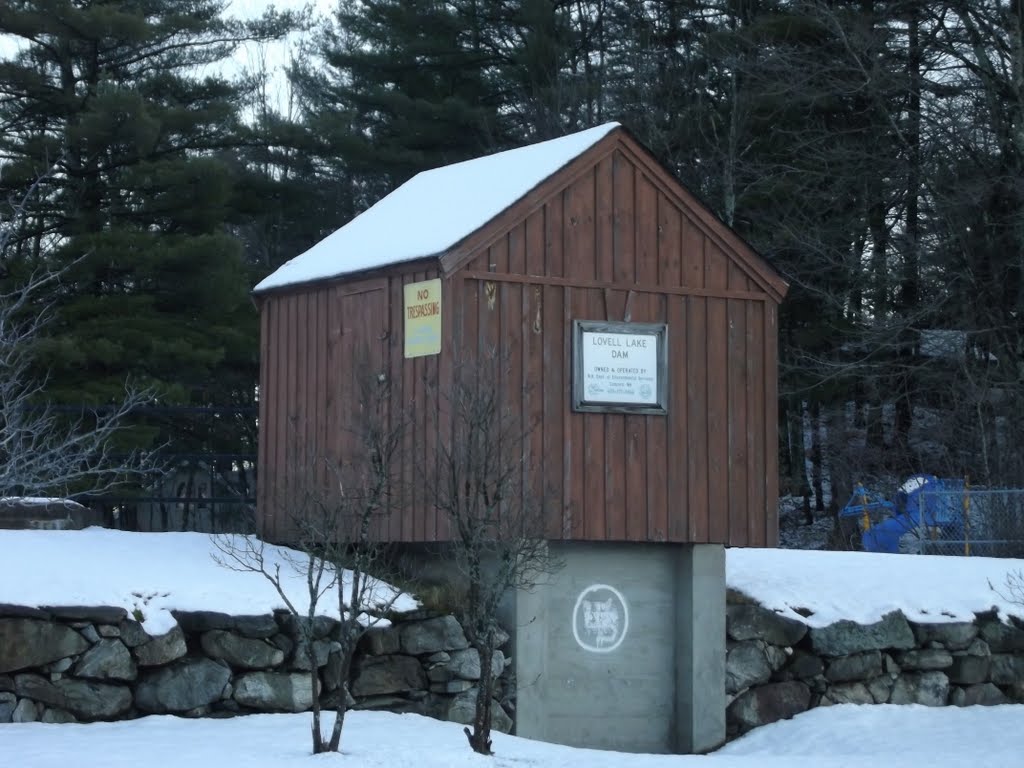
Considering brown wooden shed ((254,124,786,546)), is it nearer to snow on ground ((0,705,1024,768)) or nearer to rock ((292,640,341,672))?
rock ((292,640,341,672))

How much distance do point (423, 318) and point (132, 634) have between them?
12.4 ft

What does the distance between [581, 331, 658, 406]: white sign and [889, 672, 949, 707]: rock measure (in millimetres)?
4309

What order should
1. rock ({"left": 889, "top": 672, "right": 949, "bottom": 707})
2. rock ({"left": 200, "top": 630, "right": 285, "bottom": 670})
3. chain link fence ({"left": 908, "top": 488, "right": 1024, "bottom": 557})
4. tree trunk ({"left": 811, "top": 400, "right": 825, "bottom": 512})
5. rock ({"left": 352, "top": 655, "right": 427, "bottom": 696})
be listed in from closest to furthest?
rock ({"left": 200, "top": 630, "right": 285, "bottom": 670})
rock ({"left": 352, "top": 655, "right": 427, "bottom": 696})
rock ({"left": 889, "top": 672, "right": 949, "bottom": 707})
chain link fence ({"left": 908, "top": 488, "right": 1024, "bottom": 557})
tree trunk ({"left": 811, "top": 400, "right": 825, "bottom": 512})

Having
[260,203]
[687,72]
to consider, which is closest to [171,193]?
[260,203]

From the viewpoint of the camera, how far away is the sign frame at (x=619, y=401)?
47.5 ft

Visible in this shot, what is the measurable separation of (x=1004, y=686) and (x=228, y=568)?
27.8ft

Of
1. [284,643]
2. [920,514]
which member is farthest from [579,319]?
[920,514]

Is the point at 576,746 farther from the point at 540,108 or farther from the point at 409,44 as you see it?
the point at 409,44

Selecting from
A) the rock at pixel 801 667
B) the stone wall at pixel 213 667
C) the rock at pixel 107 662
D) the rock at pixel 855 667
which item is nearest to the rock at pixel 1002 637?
the rock at pixel 855 667

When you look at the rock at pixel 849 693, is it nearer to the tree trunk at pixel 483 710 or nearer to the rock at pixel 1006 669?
the rock at pixel 1006 669

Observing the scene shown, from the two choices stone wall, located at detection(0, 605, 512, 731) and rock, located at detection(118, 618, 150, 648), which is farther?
rock, located at detection(118, 618, 150, 648)

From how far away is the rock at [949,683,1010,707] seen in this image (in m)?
16.7

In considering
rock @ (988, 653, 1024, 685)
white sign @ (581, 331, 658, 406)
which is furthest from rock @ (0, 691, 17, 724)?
rock @ (988, 653, 1024, 685)

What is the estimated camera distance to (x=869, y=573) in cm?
1723
